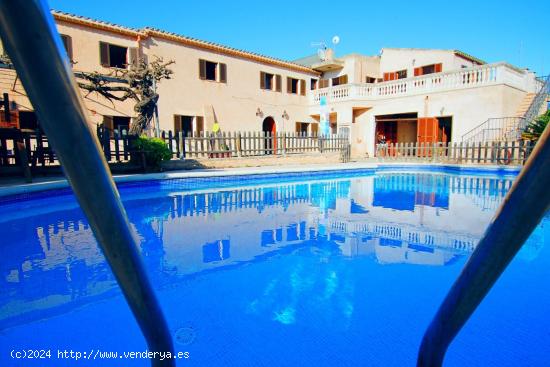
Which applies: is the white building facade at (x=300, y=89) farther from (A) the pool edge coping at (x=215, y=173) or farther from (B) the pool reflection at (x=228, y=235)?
(B) the pool reflection at (x=228, y=235)

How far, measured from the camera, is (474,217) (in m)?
6.31

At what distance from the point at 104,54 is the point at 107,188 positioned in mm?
→ 16526

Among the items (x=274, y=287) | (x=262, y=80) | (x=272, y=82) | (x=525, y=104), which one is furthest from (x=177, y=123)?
(x=525, y=104)

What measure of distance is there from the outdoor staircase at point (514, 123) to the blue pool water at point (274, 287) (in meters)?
10.3

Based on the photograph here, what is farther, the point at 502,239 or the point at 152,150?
the point at 152,150

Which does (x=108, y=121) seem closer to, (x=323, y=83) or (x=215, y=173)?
(x=215, y=173)

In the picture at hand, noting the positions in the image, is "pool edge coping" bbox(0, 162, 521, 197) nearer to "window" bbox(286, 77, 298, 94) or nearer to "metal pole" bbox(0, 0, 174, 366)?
"metal pole" bbox(0, 0, 174, 366)

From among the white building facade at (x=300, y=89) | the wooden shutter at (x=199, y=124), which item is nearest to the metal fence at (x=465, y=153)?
the white building facade at (x=300, y=89)

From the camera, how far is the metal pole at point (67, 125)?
39 cm

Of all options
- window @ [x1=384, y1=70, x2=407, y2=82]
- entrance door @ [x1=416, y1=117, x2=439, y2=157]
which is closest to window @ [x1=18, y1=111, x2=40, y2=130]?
entrance door @ [x1=416, y1=117, x2=439, y2=157]

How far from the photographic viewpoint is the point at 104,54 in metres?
14.3

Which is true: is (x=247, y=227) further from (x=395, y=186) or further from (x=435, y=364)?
(x=395, y=186)

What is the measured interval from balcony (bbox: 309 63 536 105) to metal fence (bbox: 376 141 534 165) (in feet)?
10.0

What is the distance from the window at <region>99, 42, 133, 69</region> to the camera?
560 inches
